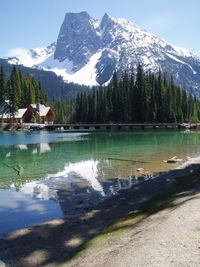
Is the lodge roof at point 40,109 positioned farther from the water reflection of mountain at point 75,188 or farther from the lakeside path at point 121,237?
the lakeside path at point 121,237

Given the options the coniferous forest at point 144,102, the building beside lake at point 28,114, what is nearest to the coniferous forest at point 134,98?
the coniferous forest at point 144,102

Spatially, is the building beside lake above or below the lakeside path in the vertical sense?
above

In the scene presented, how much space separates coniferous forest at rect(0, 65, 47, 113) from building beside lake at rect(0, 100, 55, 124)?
7.72 feet

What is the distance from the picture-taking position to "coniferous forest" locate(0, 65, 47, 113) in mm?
151750

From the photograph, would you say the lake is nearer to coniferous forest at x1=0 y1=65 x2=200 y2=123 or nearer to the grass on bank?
the grass on bank

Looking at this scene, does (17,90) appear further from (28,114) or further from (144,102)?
(144,102)

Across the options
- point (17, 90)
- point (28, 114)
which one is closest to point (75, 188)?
point (17, 90)

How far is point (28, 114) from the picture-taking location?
165250 millimetres

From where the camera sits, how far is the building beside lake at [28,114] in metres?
154

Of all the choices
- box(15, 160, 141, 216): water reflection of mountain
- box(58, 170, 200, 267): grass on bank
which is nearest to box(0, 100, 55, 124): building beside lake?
box(15, 160, 141, 216): water reflection of mountain

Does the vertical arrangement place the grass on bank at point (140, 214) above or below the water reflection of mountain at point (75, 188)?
above

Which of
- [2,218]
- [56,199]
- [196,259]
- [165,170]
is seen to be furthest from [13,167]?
[196,259]

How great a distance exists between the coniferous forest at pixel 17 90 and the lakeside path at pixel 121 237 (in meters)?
132

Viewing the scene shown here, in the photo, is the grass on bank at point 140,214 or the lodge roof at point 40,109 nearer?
the grass on bank at point 140,214
